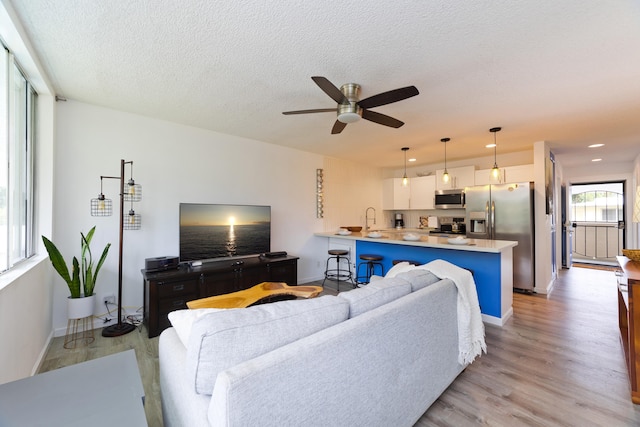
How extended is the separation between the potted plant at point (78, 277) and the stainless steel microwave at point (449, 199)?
5608mm

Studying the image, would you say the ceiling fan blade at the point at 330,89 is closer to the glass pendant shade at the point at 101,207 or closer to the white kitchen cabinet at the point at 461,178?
the glass pendant shade at the point at 101,207

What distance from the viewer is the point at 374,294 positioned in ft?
5.12

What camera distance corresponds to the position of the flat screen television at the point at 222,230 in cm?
345

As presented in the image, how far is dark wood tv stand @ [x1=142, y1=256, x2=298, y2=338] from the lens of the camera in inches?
115

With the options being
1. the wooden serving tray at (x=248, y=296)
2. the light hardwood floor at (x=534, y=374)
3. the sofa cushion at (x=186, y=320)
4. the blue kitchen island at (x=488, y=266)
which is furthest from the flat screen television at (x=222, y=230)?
the sofa cushion at (x=186, y=320)

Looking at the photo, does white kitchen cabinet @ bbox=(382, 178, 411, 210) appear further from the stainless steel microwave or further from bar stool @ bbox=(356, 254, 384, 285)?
bar stool @ bbox=(356, 254, 384, 285)

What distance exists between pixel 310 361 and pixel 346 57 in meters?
2.06

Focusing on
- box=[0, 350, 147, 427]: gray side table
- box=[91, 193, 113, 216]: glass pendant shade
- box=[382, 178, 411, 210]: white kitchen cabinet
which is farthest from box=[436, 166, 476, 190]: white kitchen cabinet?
box=[0, 350, 147, 427]: gray side table

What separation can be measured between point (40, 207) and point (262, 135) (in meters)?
2.62

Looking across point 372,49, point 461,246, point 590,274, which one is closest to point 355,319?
point 372,49

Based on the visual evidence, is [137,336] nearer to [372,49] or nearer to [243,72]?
[243,72]

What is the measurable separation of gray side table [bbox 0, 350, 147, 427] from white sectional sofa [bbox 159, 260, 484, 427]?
164 millimetres

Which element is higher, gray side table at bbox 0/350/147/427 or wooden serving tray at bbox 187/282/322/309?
gray side table at bbox 0/350/147/427

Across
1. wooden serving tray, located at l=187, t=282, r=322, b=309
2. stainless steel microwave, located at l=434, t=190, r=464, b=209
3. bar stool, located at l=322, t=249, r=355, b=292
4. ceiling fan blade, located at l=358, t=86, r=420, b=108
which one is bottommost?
bar stool, located at l=322, t=249, r=355, b=292
